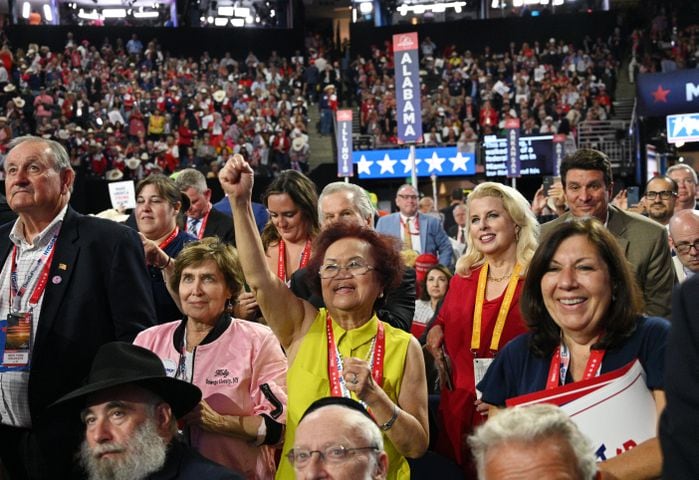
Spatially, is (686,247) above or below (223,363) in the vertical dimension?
above

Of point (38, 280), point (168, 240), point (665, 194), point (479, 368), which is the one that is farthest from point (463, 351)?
point (665, 194)

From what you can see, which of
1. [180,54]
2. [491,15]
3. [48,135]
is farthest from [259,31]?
[48,135]

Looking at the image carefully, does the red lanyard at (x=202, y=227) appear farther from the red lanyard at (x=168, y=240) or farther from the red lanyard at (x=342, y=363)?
the red lanyard at (x=342, y=363)

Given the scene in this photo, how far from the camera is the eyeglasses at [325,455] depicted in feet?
7.61

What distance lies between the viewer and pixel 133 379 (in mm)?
2801

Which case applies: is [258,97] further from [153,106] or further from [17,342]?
[17,342]

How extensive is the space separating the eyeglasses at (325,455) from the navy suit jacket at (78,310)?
1213 millimetres

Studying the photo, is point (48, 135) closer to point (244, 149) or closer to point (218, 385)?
point (244, 149)

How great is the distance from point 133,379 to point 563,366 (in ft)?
4.23

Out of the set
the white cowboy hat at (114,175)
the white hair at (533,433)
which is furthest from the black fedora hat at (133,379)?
the white cowboy hat at (114,175)

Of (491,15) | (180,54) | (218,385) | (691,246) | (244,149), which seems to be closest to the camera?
(218,385)

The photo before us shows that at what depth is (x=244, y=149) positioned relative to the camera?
21.0 m

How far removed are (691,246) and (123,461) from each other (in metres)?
2.71

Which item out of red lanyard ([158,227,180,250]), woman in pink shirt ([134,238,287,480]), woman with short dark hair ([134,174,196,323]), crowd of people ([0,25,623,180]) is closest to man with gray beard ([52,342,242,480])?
woman in pink shirt ([134,238,287,480])
